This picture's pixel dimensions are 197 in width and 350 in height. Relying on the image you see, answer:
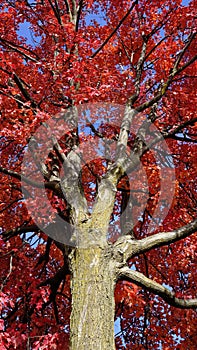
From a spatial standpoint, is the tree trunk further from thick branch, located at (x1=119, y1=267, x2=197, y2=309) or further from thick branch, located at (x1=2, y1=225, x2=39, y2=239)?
thick branch, located at (x1=2, y1=225, x2=39, y2=239)

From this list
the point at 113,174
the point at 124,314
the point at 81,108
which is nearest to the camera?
the point at 113,174

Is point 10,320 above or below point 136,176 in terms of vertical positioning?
below

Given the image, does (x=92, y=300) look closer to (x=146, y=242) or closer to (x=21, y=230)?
(x=146, y=242)

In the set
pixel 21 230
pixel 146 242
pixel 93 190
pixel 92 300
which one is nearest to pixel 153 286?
pixel 146 242

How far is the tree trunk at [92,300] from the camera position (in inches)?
180

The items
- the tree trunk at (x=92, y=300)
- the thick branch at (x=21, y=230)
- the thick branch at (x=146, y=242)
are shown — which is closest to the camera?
the tree trunk at (x=92, y=300)

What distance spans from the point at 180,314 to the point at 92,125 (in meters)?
6.61

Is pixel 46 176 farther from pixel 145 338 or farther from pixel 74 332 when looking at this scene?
pixel 145 338

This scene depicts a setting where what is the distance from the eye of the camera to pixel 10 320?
7414 mm

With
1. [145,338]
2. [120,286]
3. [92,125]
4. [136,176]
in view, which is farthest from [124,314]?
[92,125]

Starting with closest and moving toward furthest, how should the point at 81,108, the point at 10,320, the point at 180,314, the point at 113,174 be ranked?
the point at 113,174, the point at 10,320, the point at 81,108, the point at 180,314

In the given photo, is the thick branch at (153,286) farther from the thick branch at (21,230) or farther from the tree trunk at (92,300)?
the thick branch at (21,230)

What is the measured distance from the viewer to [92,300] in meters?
4.86

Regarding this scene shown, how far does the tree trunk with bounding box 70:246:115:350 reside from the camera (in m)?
4.57
